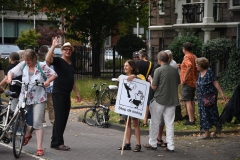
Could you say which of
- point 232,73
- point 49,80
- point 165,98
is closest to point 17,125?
point 49,80

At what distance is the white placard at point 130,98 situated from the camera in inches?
420

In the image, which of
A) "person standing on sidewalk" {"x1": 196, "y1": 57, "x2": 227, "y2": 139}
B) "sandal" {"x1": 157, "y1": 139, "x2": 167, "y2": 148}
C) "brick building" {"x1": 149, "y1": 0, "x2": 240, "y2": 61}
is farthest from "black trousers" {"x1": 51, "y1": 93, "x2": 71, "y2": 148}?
"brick building" {"x1": 149, "y1": 0, "x2": 240, "y2": 61}

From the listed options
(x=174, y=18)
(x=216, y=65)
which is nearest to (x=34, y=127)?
(x=216, y=65)

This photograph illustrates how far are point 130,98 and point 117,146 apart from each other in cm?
127

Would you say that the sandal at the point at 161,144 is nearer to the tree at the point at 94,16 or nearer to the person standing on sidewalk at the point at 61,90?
the person standing on sidewalk at the point at 61,90

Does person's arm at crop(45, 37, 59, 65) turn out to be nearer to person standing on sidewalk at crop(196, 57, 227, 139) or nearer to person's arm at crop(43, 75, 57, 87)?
person's arm at crop(43, 75, 57, 87)

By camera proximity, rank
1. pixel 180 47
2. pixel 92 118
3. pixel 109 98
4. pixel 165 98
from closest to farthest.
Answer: pixel 165 98
pixel 92 118
pixel 109 98
pixel 180 47

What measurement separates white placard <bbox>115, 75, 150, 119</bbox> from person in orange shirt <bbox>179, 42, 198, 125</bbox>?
338 cm

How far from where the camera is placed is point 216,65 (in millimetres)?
26516

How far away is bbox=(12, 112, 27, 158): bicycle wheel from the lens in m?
9.82

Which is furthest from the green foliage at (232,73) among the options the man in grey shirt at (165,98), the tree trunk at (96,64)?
the man in grey shirt at (165,98)

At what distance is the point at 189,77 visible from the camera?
14.0 metres

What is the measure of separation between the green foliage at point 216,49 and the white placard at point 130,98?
14731 millimetres

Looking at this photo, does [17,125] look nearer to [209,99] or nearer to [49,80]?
[49,80]
